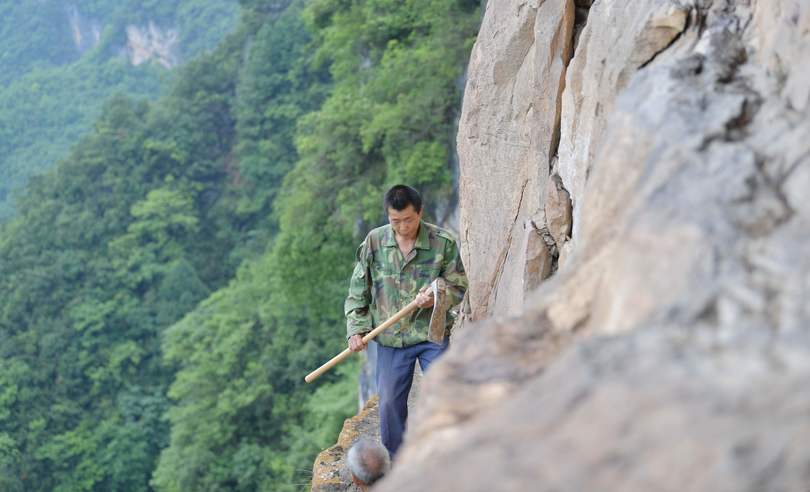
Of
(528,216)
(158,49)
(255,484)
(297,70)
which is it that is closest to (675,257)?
(528,216)

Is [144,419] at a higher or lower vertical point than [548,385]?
lower

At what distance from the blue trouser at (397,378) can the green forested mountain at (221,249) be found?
28.2 ft

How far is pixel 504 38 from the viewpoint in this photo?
5316 mm

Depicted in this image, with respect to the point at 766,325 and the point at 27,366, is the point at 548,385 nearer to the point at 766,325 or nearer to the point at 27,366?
the point at 766,325

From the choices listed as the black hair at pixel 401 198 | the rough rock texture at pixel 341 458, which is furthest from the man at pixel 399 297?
the rough rock texture at pixel 341 458

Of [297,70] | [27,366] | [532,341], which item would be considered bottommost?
[27,366]

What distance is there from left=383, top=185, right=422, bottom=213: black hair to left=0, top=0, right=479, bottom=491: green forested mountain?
30.1 feet

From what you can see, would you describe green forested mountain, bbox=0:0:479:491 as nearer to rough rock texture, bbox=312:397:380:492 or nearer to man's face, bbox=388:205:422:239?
rough rock texture, bbox=312:397:380:492

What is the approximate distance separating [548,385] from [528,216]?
120 inches

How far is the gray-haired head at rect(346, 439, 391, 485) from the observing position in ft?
13.3

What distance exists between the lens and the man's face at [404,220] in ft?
14.5

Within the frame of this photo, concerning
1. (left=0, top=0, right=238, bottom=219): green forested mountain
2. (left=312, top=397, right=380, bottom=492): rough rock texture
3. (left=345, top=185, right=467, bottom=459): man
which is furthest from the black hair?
(left=0, top=0, right=238, bottom=219): green forested mountain

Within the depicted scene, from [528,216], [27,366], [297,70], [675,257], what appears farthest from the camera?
[297,70]

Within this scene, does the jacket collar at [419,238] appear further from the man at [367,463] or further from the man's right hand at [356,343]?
the man at [367,463]
